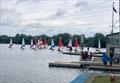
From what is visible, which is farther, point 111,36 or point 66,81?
point 111,36

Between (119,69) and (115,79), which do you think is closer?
(115,79)

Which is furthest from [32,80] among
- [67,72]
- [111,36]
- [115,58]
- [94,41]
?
[94,41]

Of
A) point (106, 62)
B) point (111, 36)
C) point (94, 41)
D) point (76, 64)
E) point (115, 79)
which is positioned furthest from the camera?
point (94, 41)

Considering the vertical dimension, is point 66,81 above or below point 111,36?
below

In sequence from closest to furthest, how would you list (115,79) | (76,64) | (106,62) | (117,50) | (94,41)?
(115,79), (106,62), (76,64), (117,50), (94,41)

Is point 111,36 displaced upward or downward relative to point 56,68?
upward

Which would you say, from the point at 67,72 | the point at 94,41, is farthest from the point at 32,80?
the point at 94,41

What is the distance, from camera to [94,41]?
6969 inches

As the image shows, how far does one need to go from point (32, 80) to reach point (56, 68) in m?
13.4

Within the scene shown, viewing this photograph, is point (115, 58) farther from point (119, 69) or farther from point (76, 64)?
point (119, 69)

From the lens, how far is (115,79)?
3142 centimetres

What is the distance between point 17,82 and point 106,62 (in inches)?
551

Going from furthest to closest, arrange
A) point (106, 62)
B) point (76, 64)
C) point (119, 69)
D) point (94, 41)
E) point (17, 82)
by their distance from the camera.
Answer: point (94, 41)
point (76, 64)
point (106, 62)
point (119, 69)
point (17, 82)

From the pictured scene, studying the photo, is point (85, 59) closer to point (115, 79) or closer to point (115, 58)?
point (115, 58)
